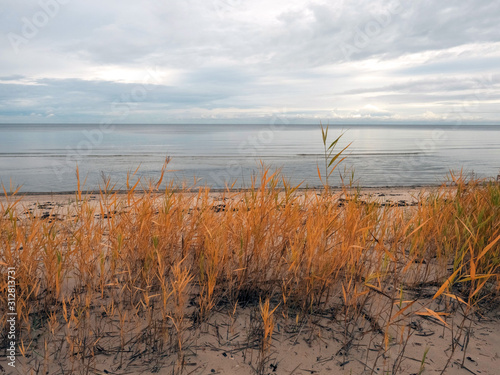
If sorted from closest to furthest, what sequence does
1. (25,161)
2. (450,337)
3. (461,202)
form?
(450,337) → (461,202) → (25,161)

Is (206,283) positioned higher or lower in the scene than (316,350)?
higher

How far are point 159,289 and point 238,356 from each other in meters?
0.72

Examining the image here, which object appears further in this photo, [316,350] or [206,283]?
[206,283]

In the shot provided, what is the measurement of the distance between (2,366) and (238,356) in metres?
1.10

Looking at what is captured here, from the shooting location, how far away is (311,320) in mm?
1939

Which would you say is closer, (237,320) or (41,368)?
(41,368)

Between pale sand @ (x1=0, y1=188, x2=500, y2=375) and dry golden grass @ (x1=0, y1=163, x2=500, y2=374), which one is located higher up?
dry golden grass @ (x1=0, y1=163, x2=500, y2=374)

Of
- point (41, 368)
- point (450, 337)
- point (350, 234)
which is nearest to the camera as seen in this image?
point (41, 368)

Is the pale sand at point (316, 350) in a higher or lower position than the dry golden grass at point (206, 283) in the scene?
lower

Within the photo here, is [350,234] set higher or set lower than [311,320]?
higher

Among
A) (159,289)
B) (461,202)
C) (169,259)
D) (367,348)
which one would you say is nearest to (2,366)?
(159,289)

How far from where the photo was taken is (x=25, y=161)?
15734 millimetres

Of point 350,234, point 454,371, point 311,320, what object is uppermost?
point 350,234

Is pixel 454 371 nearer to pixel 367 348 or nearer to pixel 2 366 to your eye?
pixel 367 348
